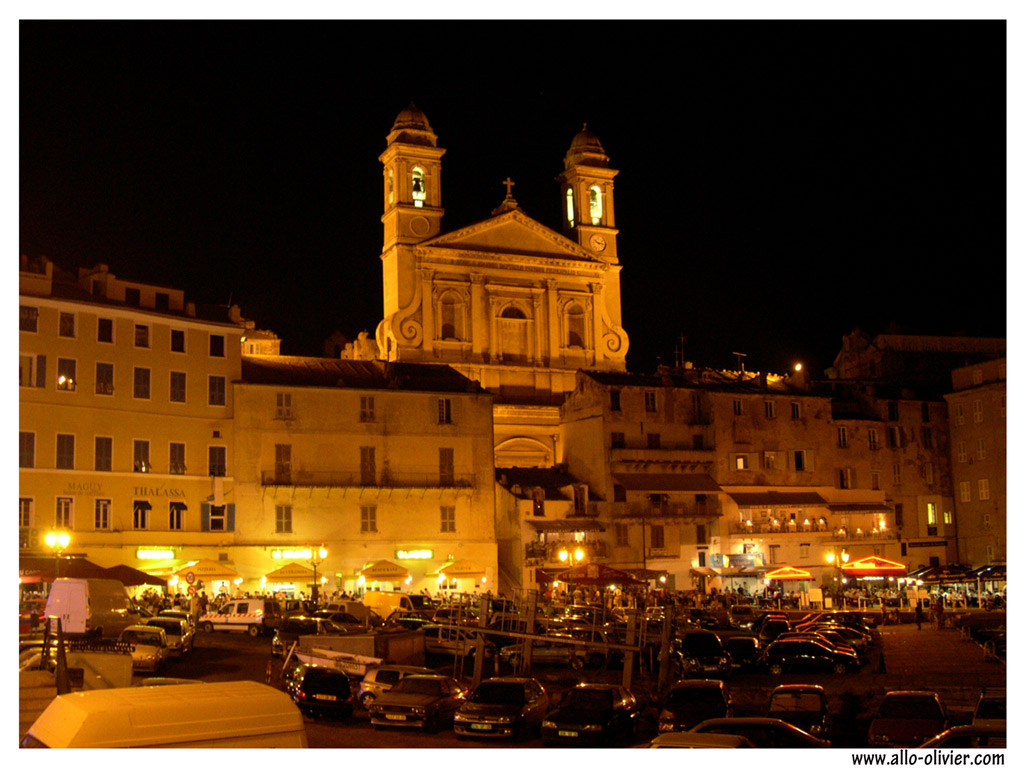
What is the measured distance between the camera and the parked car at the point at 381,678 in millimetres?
29281

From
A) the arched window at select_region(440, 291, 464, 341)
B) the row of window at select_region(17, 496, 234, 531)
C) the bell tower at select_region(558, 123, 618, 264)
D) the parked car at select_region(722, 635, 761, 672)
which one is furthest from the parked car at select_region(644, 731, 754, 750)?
the bell tower at select_region(558, 123, 618, 264)

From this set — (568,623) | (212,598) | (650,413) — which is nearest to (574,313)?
(650,413)

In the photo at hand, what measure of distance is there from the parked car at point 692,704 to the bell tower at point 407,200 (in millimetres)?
55380

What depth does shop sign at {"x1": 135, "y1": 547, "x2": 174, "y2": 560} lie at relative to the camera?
54.2 meters

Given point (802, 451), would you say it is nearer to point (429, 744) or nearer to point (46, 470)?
point (46, 470)

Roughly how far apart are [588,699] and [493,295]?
190 ft

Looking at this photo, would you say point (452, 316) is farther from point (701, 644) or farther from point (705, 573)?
point (701, 644)

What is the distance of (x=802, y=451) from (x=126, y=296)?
3876cm

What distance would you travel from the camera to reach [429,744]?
25250mm

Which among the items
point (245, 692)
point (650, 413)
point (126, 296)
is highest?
point (126, 296)

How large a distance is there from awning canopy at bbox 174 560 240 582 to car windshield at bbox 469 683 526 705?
27657 millimetres

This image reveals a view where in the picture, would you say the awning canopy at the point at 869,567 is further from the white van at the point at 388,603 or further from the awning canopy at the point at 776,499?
the white van at the point at 388,603

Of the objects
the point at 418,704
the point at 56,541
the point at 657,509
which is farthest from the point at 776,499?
the point at 418,704

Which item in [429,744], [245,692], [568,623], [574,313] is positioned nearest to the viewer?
[245,692]
